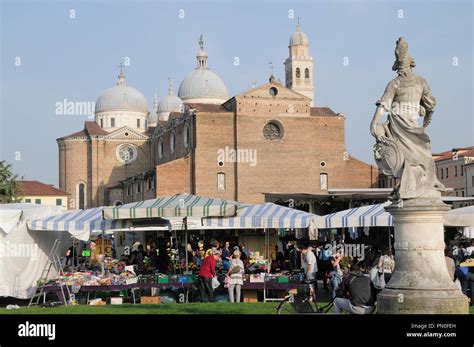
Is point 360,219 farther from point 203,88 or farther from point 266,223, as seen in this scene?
point 203,88

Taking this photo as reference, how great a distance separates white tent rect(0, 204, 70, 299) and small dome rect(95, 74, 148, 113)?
71.5 meters

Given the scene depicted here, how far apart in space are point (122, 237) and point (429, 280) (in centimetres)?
2874

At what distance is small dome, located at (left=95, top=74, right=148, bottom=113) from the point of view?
88.3 meters

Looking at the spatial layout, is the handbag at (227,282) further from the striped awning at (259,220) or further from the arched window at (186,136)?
the arched window at (186,136)

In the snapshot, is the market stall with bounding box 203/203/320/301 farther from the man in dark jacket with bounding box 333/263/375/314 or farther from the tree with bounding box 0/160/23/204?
the tree with bounding box 0/160/23/204

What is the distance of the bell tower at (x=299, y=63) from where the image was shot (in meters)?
89.5

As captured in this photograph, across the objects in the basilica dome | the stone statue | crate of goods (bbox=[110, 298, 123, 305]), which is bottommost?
crate of goods (bbox=[110, 298, 123, 305])

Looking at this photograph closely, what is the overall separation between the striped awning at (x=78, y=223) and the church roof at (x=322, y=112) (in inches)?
1629

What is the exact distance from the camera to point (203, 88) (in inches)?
3152

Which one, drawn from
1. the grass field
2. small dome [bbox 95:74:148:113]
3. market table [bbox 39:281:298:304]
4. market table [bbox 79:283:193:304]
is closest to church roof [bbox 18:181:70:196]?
small dome [bbox 95:74:148:113]

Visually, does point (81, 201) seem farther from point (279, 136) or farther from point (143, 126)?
point (279, 136)

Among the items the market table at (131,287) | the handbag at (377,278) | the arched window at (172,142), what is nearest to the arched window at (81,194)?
the arched window at (172,142)

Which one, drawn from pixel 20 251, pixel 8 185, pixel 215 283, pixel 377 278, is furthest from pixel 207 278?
pixel 8 185
